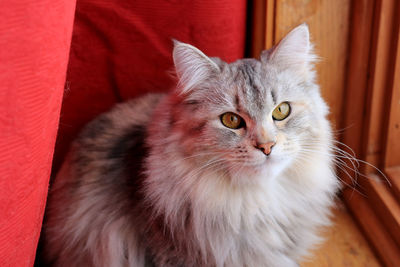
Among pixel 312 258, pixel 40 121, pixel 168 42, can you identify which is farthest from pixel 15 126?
pixel 312 258

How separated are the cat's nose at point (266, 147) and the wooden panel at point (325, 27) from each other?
0.66 meters

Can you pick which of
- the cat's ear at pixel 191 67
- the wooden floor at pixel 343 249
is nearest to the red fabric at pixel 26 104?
the cat's ear at pixel 191 67

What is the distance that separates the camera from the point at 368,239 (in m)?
1.48

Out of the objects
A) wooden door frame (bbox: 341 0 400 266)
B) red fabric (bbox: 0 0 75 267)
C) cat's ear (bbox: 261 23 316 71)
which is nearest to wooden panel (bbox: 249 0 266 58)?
wooden door frame (bbox: 341 0 400 266)

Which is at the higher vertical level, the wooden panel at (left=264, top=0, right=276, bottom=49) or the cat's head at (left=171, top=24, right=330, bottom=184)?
the wooden panel at (left=264, top=0, right=276, bottom=49)

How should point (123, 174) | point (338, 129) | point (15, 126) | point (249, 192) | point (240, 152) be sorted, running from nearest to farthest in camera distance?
1. point (15, 126)
2. point (240, 152)
3. point (249, 192)
4. point (123, 174)
5. point (338, 129)

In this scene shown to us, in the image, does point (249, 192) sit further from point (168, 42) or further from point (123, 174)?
point (168, 42)

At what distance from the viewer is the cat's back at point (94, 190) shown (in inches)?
48.9

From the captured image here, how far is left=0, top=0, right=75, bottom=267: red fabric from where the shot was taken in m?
0.70

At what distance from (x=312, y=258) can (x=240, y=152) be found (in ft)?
2.11

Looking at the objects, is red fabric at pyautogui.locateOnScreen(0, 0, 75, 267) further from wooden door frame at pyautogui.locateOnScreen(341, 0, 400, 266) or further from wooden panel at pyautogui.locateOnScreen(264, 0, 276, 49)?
wooden door frame at pyautogui.locateOnScreen(341, 0, 400, 266)

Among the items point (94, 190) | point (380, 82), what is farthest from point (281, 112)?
point (94, 190)

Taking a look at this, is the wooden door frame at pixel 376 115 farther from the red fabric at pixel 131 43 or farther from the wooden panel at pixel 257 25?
the red fabric at pixel 131 43

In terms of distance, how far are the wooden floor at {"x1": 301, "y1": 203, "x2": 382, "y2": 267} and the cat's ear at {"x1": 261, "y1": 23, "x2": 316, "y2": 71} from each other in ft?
2.23
